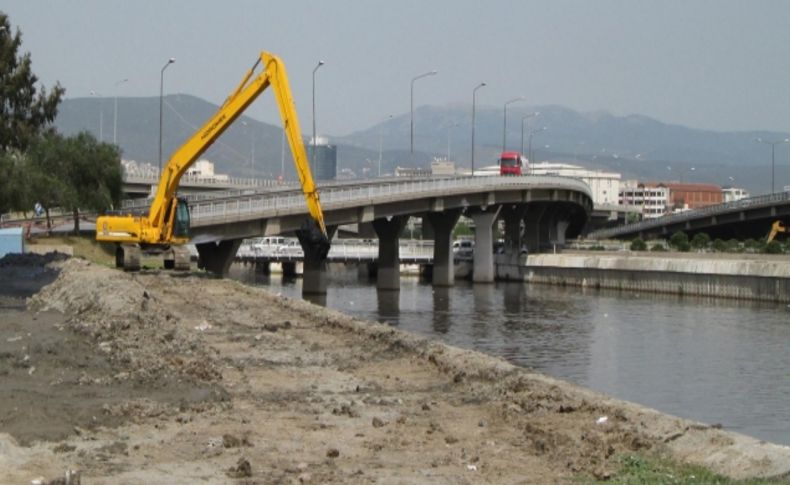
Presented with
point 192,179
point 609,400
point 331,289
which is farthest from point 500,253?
point 609,400

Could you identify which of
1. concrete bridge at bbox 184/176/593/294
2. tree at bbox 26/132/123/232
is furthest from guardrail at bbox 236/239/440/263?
tree at bbox 26/132/123/232

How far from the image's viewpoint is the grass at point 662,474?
14.6m

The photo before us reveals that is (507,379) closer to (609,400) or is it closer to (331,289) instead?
(609,400)

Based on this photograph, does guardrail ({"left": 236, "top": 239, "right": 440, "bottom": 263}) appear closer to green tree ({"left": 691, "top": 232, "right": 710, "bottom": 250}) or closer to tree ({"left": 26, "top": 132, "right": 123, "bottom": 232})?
tree ({"left": 26, "top": 132, "right": 123, "bottom": 232})

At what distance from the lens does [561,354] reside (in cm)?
4631

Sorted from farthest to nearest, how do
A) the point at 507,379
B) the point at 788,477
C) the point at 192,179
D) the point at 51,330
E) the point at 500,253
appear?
the point at 192,179, the point at 500,253, the point at 51,330, the point at 507,379, the point at 788,477

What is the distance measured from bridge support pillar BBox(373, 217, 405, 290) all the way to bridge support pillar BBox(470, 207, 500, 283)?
458 inches

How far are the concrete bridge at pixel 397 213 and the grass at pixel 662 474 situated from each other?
57.7m

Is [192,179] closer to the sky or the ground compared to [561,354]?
closer to the sky

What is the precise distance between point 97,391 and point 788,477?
36.7 feet

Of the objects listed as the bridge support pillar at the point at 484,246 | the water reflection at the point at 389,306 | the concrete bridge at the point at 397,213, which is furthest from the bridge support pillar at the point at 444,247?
the water reflection at the point at 389,306

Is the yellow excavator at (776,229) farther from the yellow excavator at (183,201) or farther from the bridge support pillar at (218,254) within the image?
the yellow excavator at (183,201)

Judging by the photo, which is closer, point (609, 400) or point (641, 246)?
point (609, 400)

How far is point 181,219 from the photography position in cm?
6156
